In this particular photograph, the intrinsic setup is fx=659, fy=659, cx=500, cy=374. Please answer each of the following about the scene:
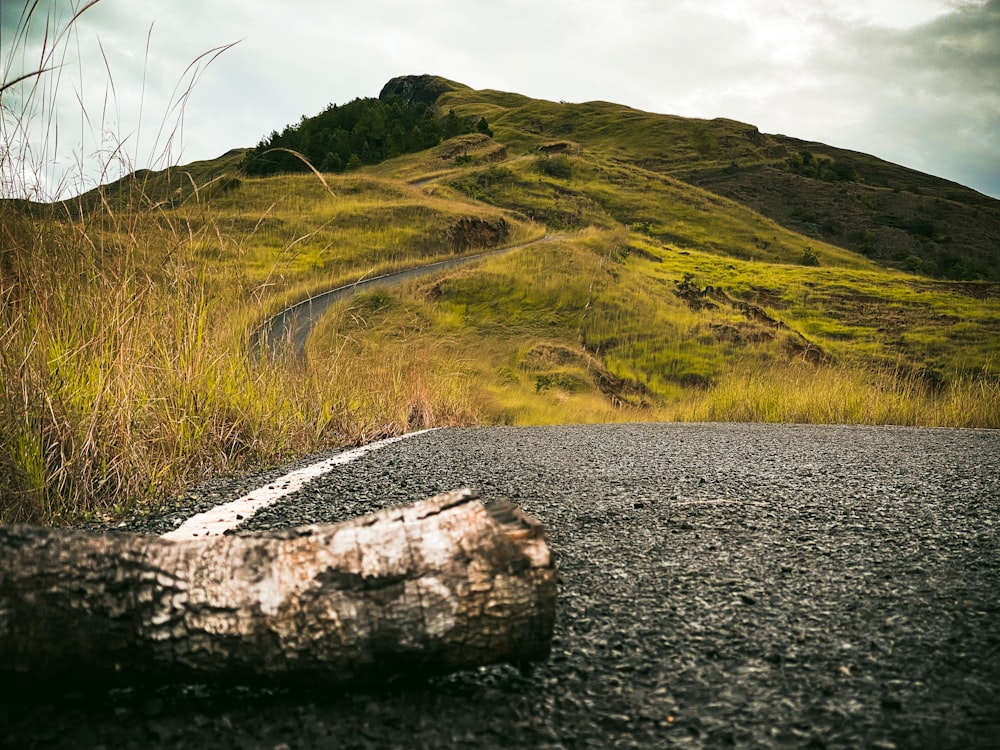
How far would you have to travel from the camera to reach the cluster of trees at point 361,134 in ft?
151

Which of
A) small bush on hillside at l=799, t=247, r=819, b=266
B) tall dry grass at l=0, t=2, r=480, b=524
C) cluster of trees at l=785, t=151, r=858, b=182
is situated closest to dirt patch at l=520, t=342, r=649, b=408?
tall dry grass at l=0, t=2, r=480, b=524

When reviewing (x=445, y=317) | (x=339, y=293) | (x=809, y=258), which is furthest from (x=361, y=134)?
(x=445, y=317)

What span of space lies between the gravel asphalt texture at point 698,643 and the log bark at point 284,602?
0.06 m

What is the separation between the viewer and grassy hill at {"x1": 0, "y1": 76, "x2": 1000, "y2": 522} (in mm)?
2820

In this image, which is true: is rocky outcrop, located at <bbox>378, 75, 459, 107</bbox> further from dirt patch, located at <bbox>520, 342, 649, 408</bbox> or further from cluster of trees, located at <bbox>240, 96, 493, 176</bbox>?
dirt patch, located at <bbox>520, 342, 649, 408</bbox>

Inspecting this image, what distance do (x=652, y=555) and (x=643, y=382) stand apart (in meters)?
12.5

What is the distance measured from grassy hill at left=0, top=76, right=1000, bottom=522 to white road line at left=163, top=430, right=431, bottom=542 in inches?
17.5

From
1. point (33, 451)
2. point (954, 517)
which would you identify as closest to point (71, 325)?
point (33, 451)

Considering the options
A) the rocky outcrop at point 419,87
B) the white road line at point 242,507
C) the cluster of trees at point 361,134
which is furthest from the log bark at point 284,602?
the rocky outcrop at point 419,87

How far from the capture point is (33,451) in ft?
7.80

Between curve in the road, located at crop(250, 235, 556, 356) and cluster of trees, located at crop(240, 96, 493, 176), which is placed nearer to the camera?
curve in the road, located at crop(250, 235, 556, 356)

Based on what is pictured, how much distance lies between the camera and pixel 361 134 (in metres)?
48.2

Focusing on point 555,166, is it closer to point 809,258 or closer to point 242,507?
point 809,258

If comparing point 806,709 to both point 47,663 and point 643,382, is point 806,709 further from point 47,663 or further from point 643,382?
point 643,382
